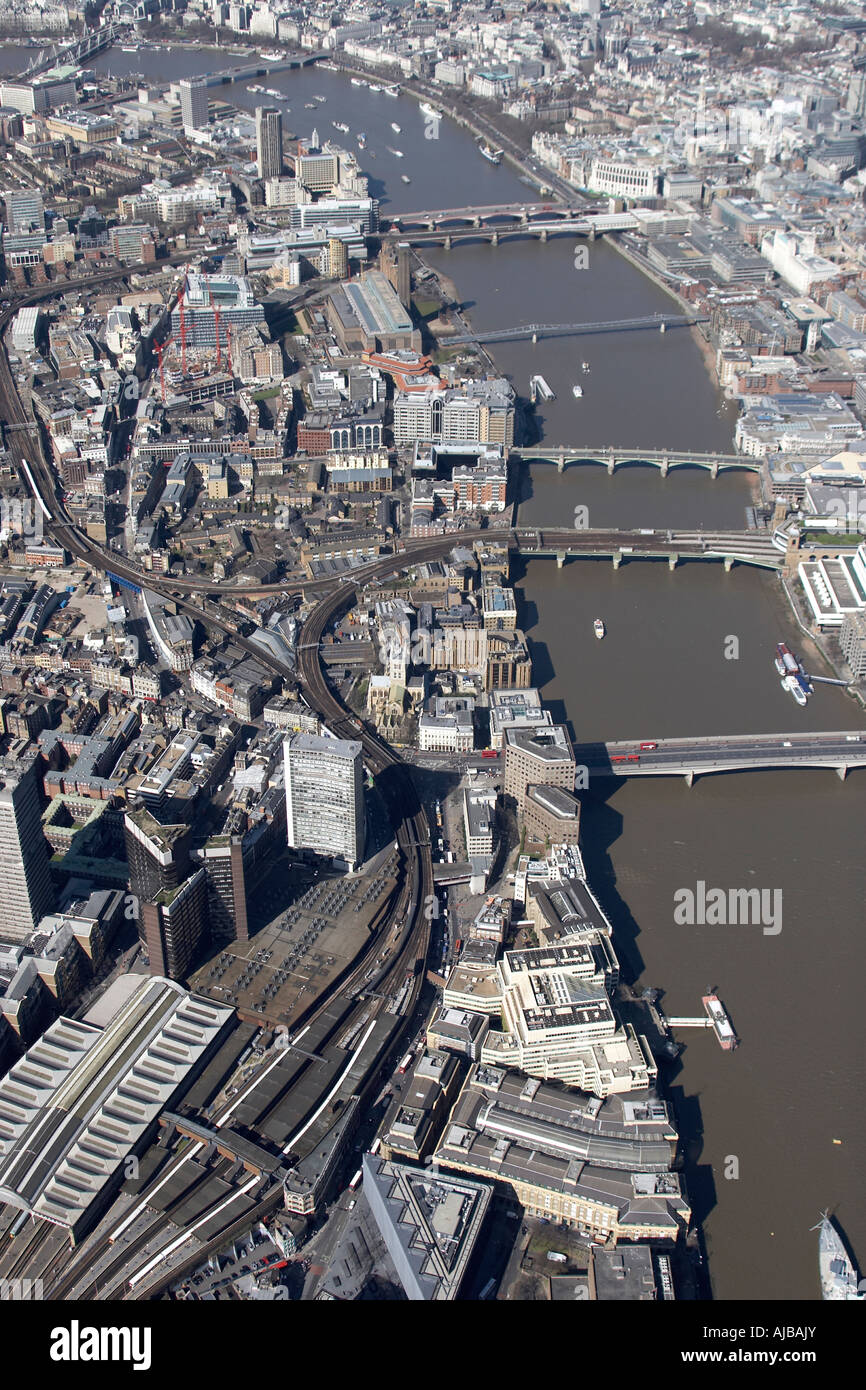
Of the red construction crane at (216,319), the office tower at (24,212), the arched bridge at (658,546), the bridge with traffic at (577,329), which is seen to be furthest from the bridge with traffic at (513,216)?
the arched bridge at (658,546)

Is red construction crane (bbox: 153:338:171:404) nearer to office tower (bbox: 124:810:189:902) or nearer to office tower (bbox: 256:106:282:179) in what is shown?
office tower (bbox: 256:106:282:179)

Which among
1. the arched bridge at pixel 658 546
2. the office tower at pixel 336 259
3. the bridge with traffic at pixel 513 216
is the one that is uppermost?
the bridge with traffic at pixel 513 216

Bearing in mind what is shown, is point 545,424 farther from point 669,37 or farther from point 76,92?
point 669,37

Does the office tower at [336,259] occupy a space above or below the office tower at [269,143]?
below

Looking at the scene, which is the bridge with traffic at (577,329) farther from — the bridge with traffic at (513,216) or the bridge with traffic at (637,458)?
the bridge with traffic at (513,216)

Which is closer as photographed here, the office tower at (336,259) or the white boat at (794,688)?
the white boat at (794,688)

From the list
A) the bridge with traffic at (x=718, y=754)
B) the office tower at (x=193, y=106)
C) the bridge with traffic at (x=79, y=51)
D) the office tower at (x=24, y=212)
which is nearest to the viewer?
the bridge with traffic at (x=718, y=754)

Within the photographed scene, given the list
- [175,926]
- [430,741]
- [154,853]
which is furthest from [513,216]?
[175,926]
